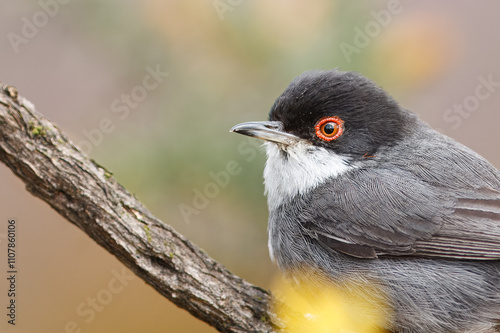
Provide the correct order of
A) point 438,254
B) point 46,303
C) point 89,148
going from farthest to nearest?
point 46,303 < point 89,148 < point 438,254

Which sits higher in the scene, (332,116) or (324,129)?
(332,116)

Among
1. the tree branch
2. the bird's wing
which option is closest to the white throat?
the bird's wing

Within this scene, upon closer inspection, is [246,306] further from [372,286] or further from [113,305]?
[113,305]

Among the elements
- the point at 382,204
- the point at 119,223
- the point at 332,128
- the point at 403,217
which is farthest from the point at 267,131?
the point at 119,223

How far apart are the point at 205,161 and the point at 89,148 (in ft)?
2.84

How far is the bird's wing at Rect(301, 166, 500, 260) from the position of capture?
3.80 metres

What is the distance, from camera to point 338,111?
4.26 metres

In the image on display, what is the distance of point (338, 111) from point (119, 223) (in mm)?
1844

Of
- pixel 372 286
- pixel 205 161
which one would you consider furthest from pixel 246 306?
pixel 205 161

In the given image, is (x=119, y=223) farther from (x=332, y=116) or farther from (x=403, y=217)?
(x=403, y=217)

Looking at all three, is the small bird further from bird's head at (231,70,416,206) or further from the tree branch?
the tree branch

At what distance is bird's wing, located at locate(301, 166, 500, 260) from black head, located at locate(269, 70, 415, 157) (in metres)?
0.26

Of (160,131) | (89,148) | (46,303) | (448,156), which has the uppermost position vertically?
(448,156)

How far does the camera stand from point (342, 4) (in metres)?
4.41
